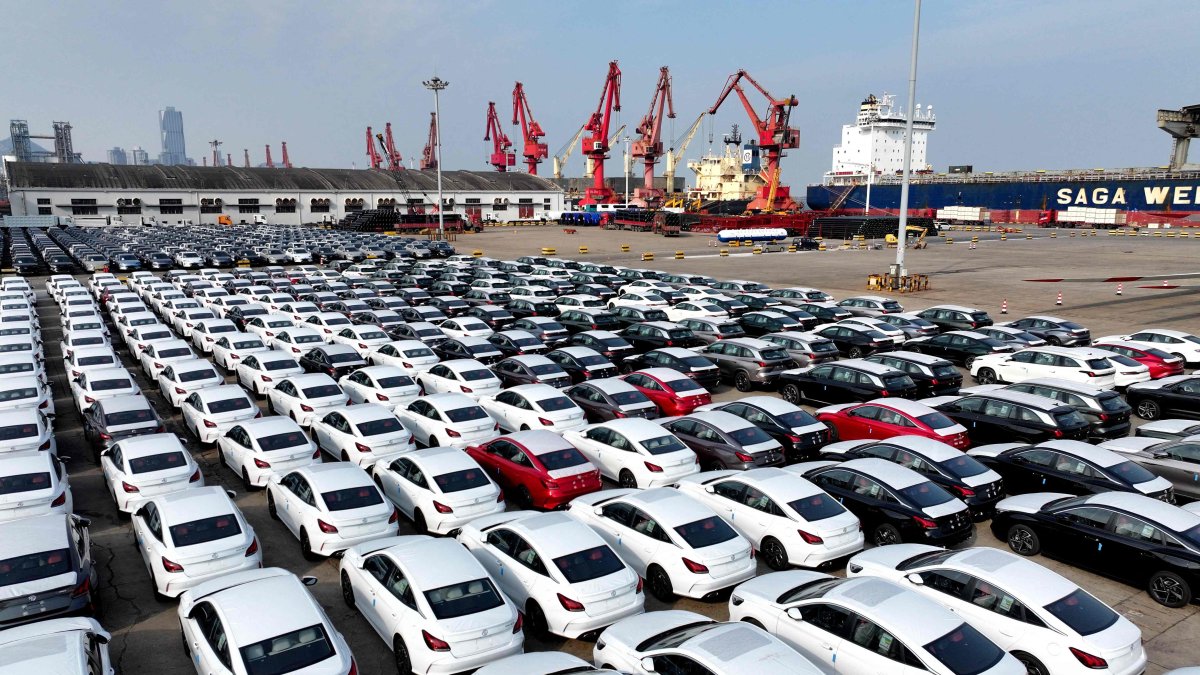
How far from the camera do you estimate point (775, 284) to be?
134ft

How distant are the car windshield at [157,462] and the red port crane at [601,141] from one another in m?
107

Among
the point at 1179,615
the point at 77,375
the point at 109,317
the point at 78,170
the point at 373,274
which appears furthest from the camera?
the point at 78,170

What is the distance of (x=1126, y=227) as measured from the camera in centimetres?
8869

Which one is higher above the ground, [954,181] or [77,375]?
[954,181]

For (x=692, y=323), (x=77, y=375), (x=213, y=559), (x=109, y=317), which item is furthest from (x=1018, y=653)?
(x=109, y=317)

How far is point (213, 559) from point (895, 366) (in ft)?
51.3

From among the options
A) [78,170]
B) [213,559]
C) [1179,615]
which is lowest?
[1179,615]

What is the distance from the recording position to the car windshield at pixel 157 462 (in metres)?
12.1

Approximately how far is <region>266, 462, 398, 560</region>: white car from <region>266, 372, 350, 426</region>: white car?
173 inches

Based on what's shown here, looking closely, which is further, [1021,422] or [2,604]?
[1021,422]

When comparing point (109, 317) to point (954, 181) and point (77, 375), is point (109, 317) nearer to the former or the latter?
point (77, 375)

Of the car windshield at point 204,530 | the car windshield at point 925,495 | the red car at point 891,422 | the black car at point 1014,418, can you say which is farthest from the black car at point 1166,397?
the car windshield at point 204,530

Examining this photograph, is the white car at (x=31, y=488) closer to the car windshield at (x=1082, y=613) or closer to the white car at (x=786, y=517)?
the white car at (x=786, y=517)

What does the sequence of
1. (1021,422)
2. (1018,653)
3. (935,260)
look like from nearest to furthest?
(1018,653), (1021,422), (935,260)
